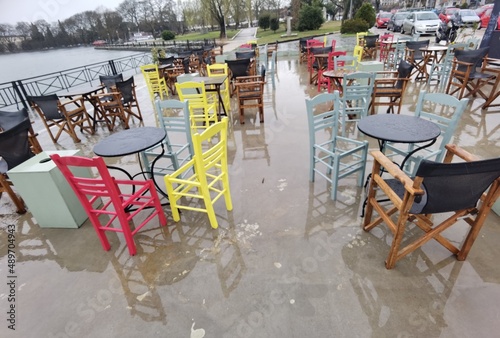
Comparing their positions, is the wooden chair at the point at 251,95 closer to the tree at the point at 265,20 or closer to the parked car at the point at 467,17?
the parked car at the point at 467,17

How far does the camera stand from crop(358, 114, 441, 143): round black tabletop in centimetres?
194

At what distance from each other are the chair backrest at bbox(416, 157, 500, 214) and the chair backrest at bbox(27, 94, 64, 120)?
4925 mm

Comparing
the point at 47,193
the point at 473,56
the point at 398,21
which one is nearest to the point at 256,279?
the point at 47,193

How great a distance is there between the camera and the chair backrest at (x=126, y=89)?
4453 mm

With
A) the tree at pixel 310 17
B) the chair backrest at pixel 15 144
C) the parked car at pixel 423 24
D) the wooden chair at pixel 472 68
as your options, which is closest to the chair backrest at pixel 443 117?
the wooden chair at pixel 472 68

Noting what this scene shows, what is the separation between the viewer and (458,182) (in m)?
1.30

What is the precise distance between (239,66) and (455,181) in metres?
4.86

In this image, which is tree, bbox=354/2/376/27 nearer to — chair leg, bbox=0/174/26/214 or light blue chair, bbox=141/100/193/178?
light blue chair, bbox=141/100/193/178

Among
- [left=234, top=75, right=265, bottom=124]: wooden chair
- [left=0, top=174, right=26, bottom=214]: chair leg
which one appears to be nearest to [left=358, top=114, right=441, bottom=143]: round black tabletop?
[left=234, top=75, right=265, bottom=124]: wooden chair

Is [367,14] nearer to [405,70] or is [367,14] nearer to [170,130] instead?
[405,70]

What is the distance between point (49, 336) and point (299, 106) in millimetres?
4778

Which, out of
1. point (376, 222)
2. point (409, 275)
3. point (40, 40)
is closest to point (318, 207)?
point (376, 222)

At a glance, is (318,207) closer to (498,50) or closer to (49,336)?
(49,336)

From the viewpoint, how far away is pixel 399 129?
6.85ft
